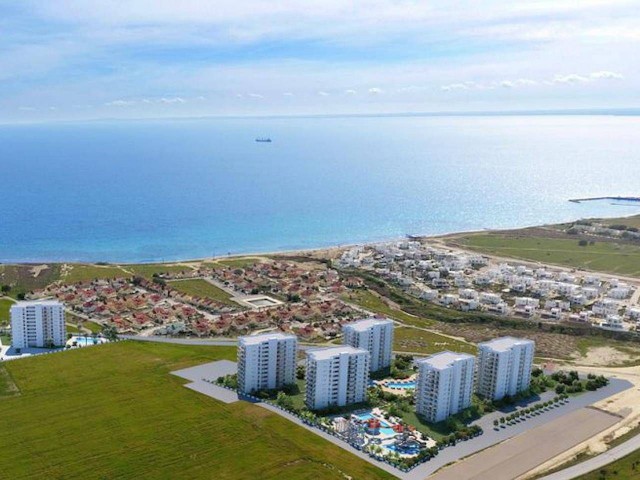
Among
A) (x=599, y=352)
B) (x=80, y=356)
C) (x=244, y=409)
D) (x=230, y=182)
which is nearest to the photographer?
(x=244, y=409)

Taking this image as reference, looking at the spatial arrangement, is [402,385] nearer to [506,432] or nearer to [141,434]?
[506,432]

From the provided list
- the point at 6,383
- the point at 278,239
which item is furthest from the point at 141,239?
the point at 6,383

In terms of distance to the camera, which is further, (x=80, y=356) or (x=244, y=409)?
(x=80, y=356)

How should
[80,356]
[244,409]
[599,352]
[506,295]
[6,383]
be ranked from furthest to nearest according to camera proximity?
[506,295]
[599,352]
[80,356]
[6,383]
[244,409]

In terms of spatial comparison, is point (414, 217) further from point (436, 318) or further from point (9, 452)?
point (9, 452)

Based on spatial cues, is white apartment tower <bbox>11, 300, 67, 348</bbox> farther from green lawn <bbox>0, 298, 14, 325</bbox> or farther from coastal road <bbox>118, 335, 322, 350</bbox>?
green lawn <bbox>0, 298, 14, 325</bbox>

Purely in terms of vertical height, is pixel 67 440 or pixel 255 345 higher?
pixel 255 345

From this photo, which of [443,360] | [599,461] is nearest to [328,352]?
[443,360]
